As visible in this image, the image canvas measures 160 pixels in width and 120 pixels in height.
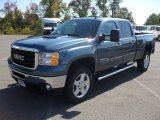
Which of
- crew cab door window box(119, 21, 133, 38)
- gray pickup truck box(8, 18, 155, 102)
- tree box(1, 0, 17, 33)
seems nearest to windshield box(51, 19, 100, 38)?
gray pickup truck box(8, 18, 155, 102)

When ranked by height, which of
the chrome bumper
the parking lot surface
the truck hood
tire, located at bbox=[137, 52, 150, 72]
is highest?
the truck hood

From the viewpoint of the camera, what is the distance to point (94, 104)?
6004mm

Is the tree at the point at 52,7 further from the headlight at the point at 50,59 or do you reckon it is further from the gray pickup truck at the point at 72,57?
the headlight at the point at 50,59

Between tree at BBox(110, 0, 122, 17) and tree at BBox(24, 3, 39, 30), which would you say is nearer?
tree at BBox(24, 3, 39, 30)

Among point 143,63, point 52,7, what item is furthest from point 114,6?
point 143,63

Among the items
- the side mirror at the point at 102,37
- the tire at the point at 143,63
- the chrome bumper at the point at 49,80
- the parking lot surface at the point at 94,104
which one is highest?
the side mirror at the point at 102,37

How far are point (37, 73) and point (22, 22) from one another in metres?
47.6

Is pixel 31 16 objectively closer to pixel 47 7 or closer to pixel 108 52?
pixel 47 7

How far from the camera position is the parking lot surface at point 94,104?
533 centimetres

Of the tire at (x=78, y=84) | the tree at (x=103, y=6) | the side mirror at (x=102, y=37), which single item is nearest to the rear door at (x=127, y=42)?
the side mirror at (x=102, y=37)

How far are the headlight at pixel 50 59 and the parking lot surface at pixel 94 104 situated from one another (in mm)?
848

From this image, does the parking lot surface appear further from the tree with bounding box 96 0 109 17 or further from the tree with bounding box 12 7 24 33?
the tree with bounding box 96 0 109 17

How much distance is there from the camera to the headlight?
539 centimetres

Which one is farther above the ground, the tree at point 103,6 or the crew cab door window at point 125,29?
the tree at point 103,6
